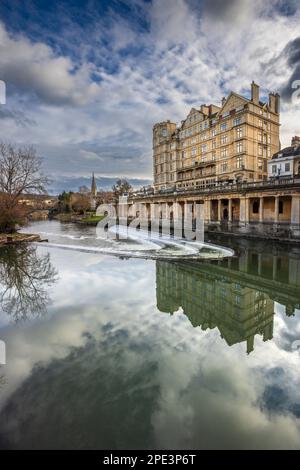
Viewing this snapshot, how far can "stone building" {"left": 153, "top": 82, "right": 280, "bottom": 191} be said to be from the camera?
35.1 metres

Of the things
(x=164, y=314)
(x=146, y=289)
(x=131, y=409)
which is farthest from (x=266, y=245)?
(x=131, y=409)

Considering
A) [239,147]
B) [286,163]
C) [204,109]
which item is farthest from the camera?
[204,109]

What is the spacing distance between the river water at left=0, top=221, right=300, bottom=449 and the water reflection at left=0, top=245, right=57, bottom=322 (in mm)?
83

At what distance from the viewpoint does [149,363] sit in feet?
18.5

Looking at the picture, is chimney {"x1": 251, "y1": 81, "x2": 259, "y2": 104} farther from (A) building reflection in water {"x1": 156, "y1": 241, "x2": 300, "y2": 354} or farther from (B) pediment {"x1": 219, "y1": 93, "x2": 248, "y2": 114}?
(A) building reflection in water {"x1": 156, "y1": 241, "x2": 300, "y2": 354}

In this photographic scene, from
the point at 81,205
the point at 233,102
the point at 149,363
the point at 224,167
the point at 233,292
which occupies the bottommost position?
the point at 149,363

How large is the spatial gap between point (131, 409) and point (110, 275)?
→ 8.56 m

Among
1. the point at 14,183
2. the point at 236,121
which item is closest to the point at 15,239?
the point at 14,183

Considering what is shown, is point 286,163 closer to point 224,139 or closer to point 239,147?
point 239,147

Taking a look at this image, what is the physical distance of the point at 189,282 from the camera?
466 inches

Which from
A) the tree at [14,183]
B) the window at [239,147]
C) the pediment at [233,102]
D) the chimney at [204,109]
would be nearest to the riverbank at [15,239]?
the tree at [14,183]

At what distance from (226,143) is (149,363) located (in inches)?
1542
